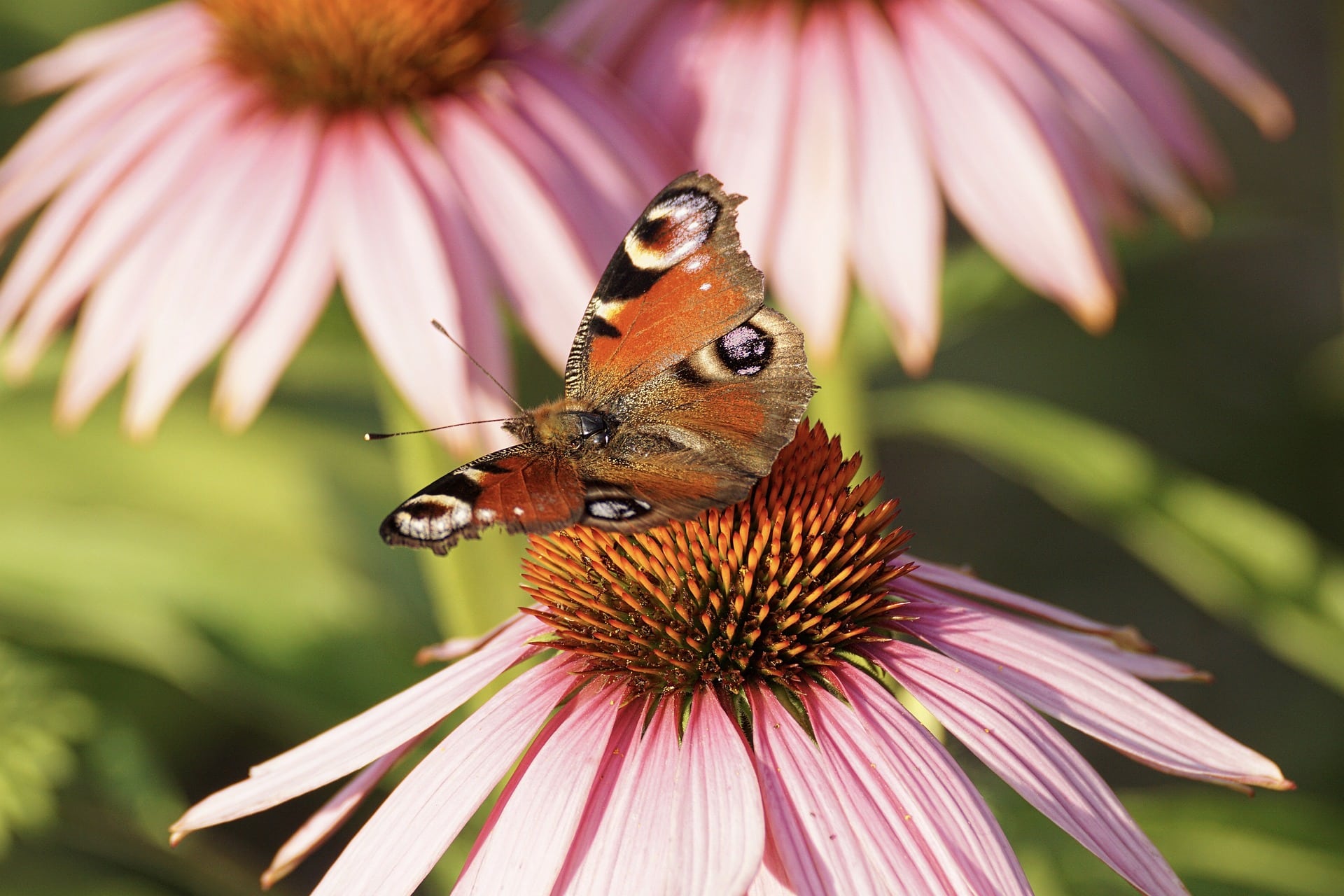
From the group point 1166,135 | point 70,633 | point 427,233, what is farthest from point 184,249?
point 1166,135

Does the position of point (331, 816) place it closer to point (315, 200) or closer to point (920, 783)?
point (920, 783)

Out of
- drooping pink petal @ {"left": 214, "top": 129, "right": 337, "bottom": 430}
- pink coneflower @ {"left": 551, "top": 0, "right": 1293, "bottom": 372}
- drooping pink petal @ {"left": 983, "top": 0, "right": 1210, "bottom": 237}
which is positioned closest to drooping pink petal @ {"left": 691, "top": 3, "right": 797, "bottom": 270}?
pink coneflower @ {"left": 551, "top": 0, "right": 1293, "bottom": 372}

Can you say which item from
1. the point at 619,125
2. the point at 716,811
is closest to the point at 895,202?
the point at 619,125

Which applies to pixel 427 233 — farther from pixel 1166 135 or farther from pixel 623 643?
pixel 1166 135

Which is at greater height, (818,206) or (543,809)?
(818,206)

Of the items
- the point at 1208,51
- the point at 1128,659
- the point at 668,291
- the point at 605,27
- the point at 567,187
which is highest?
the point at 605,27

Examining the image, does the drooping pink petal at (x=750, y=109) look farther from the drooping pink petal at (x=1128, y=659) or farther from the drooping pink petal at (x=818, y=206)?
the drooping pink petal at (x=1128, y=659)
